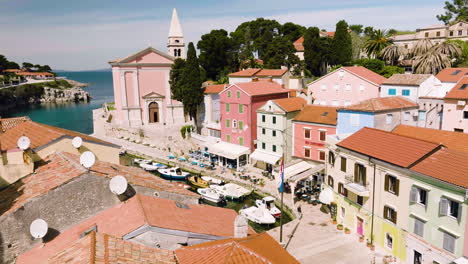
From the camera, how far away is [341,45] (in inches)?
2154

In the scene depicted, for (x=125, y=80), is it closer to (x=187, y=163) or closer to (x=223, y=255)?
(x=187, y=163)

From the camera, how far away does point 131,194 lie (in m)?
16.0

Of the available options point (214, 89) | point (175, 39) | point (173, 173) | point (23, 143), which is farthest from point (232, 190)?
point (175, 39)

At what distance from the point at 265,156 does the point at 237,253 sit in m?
27.1

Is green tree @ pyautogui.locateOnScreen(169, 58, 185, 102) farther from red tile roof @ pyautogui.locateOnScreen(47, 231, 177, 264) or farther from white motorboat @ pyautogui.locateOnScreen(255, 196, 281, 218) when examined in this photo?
red tile roof @ pyautogui.locateOnScreen(47, 231, 177, 264)

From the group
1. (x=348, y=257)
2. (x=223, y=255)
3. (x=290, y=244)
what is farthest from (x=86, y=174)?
(x=348, y=257)

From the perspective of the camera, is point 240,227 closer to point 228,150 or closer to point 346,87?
point 228,150

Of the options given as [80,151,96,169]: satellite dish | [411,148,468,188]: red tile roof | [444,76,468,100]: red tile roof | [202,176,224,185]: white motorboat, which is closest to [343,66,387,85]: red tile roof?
[444,76,468,100]: red tile roof

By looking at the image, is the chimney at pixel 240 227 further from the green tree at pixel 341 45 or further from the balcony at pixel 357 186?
the green tree at pixel 341 45

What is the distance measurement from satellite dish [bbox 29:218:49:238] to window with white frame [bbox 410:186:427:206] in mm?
18830

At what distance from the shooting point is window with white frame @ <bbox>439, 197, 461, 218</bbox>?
17.0m

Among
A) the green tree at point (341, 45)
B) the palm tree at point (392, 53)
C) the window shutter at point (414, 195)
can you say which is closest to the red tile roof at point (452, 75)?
the palm tree at point (392, 53)

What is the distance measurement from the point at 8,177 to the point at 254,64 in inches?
2058

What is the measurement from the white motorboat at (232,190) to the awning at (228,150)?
5.82 meters
